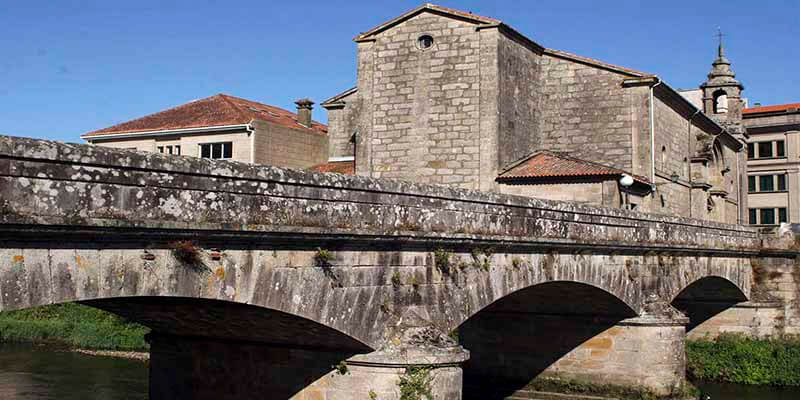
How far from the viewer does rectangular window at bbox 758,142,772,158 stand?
5200 centimetres

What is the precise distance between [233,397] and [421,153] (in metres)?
17.1

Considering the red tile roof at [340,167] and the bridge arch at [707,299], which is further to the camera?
the red tile roof at [340,167]

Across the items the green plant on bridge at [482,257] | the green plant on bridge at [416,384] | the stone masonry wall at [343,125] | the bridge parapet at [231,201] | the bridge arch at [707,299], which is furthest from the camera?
the stone masonry wall at [343,125]

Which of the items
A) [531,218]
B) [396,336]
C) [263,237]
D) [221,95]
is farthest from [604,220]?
[221,95]

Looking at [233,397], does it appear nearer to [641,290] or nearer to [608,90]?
[641,290]

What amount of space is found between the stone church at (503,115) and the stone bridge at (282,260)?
8.63 metres

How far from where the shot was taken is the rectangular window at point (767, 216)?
52019 mm

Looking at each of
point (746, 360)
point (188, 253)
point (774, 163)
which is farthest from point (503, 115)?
point (774, 163)

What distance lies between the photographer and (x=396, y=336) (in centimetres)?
1071

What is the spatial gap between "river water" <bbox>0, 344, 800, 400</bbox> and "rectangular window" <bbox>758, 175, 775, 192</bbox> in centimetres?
2999

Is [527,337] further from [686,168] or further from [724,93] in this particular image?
[724,93]

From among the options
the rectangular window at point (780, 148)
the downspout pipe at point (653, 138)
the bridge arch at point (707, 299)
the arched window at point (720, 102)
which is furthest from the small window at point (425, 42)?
the rectangular window at point (780, 148)

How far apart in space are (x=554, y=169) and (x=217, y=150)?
14647 millimetres

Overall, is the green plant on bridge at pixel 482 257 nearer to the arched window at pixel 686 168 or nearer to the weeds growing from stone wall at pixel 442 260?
the weeds growing from stone wall at pixel 442 260
